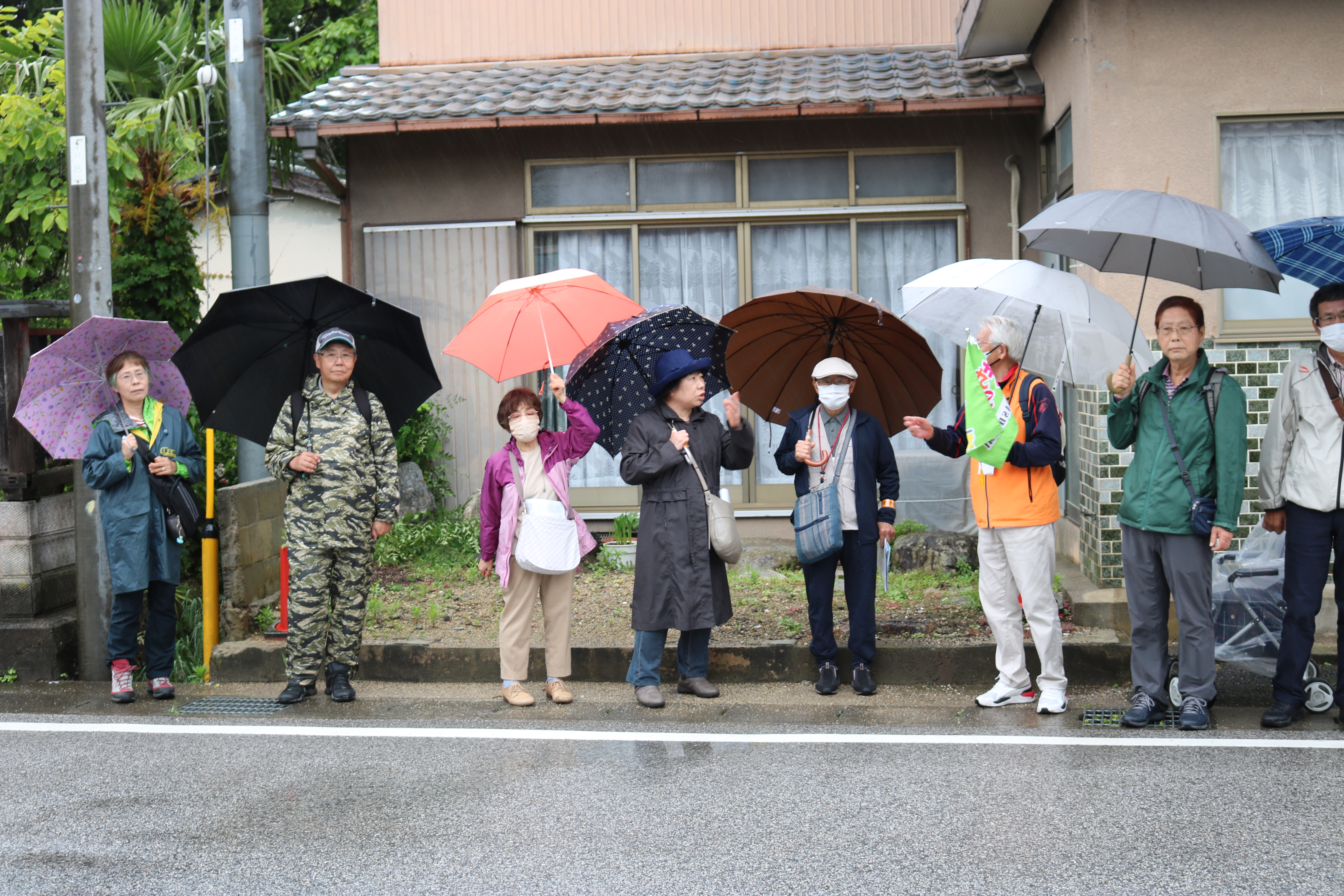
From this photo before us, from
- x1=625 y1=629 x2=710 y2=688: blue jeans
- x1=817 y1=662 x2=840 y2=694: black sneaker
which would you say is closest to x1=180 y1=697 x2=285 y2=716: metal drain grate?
x1=625 y1=629 x2=710 y2=688: blue jeans

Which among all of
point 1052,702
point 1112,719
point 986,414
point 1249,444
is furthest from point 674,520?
point 1249,444

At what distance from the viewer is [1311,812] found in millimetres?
4348

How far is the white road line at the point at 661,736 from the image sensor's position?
5.23m

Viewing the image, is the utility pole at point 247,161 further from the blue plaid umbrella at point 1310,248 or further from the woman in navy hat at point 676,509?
the blue plaid umbrella at point 1310,248

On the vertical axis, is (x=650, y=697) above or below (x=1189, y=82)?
below

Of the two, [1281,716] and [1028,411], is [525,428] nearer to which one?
[1028,411]

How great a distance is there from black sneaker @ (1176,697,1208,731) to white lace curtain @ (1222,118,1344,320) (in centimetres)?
304

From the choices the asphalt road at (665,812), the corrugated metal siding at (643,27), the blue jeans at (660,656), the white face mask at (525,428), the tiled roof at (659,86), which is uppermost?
the corrugated metal siding at (643,27)

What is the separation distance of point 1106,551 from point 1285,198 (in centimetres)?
254

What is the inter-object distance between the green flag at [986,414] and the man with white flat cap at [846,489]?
22.3 inches

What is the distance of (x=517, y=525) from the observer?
20.2 feet

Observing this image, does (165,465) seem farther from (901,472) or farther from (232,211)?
(901,472)

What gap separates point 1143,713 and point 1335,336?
1.91 m

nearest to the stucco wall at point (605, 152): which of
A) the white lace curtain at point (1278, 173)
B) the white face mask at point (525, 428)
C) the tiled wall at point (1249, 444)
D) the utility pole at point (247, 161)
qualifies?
the utility pole at point (247, 161)
